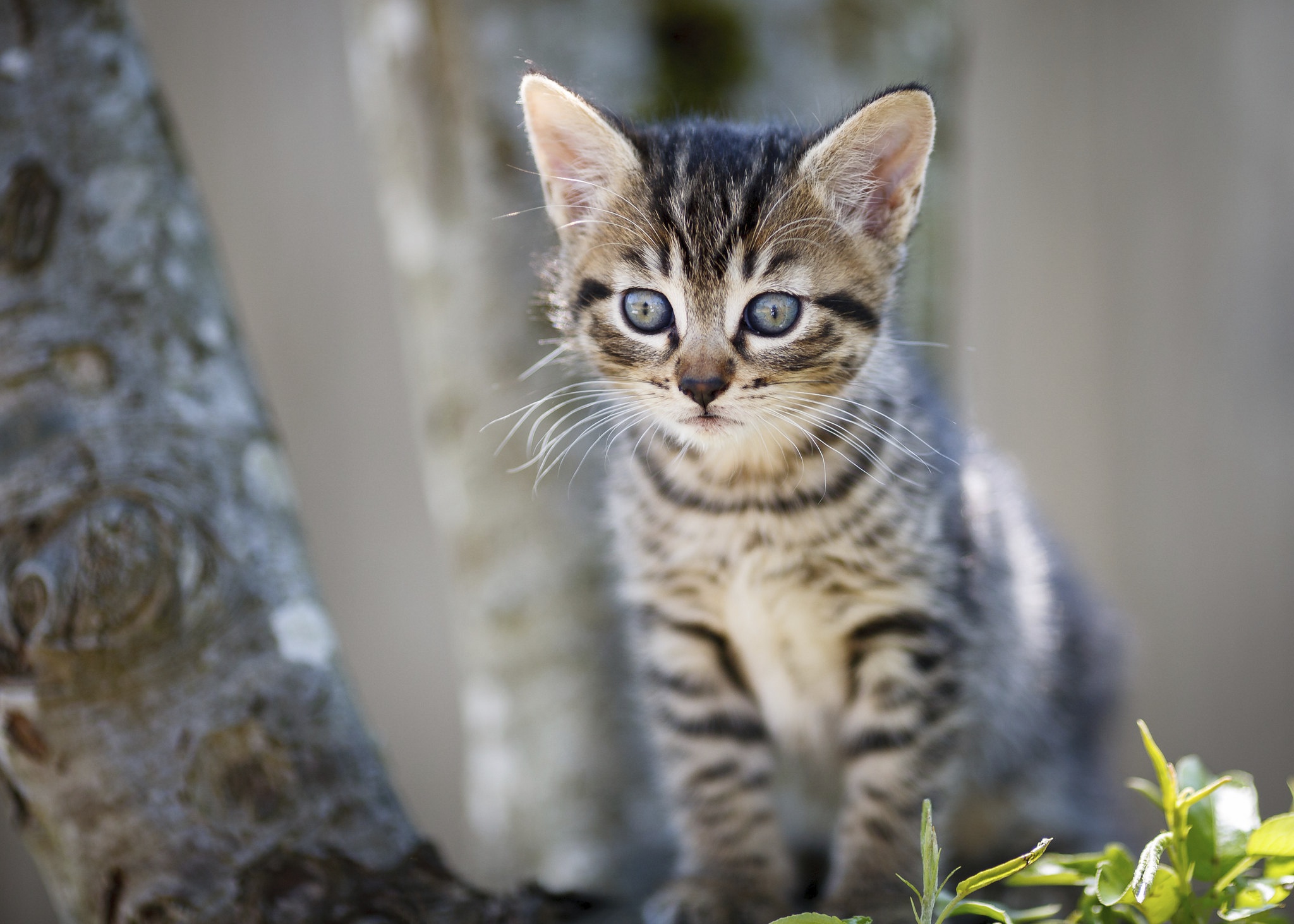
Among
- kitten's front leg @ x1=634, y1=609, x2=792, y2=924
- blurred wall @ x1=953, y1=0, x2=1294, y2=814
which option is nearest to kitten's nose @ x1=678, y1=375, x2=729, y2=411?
kitten's front leg @ x1=634, y1=609, x2=792, y2=924

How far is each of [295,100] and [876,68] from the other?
5.64 feet

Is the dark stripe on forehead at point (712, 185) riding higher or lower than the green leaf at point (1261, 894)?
higher

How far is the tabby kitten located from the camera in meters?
1.14

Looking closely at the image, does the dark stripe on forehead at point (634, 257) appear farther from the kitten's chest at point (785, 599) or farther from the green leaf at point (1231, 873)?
the green leaf at point (1231, 873)

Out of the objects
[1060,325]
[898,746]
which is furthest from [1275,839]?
[1060,325]

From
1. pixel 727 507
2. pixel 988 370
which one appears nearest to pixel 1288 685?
pixel 988 370

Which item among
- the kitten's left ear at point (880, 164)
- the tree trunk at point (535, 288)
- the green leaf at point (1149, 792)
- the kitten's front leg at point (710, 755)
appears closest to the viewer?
the green leaf at point (1149, 792)

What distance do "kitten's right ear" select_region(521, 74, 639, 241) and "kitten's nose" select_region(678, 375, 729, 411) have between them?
268 millimetres

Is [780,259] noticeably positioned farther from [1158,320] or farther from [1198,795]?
[1158,320]

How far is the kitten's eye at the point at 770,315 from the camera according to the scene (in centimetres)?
113

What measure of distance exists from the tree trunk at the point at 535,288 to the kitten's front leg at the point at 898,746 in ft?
1.49

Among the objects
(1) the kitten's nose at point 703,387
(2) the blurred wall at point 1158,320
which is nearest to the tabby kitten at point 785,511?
(1) the kitten's nose at point 703,387

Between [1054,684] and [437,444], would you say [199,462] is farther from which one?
[1054,684]

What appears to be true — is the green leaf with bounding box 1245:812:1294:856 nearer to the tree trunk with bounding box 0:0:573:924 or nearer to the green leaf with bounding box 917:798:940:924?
the green leaf with bounding box 917:798:940:924
